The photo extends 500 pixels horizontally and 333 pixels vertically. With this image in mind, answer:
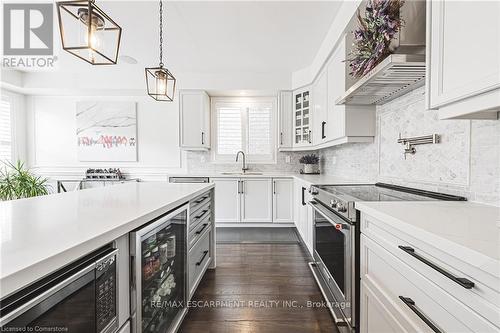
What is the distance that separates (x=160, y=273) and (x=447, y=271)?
→ 1260 mm

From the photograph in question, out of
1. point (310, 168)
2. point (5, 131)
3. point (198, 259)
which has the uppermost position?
point (5, 131)

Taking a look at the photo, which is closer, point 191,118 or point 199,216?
point 199,216

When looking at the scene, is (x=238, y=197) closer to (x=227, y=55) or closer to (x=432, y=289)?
(x=227, y=55)

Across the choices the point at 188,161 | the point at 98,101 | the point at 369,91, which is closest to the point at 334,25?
the point at 369,91

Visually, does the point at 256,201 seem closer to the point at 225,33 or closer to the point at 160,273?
the point at 225,33

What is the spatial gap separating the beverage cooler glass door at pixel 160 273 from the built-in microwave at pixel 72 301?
0.14 meters

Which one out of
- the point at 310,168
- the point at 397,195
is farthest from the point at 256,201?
the point at 397,195

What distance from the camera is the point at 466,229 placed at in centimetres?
83

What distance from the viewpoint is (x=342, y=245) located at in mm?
1504

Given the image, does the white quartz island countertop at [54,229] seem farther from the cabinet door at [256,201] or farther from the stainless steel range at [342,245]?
the cabinet door at [256,201]

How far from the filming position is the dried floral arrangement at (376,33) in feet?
4.68

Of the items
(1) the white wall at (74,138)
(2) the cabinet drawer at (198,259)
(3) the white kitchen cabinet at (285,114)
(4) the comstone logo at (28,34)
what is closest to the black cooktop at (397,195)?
(2) the cabinet drawer at (198,259)

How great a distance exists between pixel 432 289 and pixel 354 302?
656 millimetres

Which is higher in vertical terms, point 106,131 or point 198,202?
point 106,131
